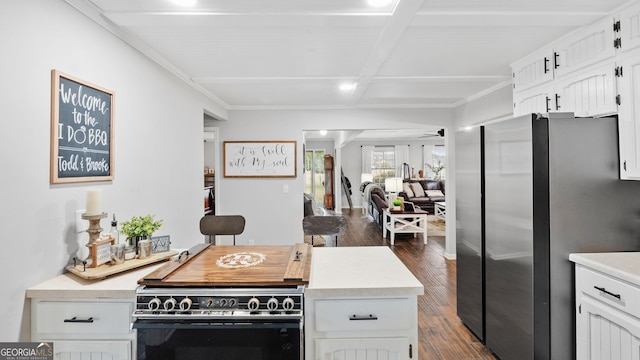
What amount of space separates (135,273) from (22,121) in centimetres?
85

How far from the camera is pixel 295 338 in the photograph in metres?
1.35

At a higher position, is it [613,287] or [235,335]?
[613,287]

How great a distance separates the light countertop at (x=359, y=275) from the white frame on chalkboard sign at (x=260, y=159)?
2650mm

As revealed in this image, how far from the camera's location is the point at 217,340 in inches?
53.6

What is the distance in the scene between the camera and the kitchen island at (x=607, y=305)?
4.98ft

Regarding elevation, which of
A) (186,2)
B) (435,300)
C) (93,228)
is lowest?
(435,300)

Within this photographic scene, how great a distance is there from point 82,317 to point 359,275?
127cm

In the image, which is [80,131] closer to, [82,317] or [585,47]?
[82,317]

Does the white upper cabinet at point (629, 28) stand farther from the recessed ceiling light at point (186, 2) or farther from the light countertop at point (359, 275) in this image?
the recessed ceiling light at point (186, 2)

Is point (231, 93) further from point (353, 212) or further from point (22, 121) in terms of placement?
point (353, 212)

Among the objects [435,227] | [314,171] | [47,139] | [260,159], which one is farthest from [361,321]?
[314,171]

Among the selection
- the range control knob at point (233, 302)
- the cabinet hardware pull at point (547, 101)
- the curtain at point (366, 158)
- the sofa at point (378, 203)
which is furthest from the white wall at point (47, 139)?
the curtain at point (366, 158)

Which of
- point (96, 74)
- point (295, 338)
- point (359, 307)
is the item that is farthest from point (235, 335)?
point (96, 74)

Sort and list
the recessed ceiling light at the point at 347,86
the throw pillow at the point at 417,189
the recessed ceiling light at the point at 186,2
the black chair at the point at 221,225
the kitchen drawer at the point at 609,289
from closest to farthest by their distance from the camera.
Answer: the kitchen drawer at the point at 609,289 < the recessed ceiling light at the point at 186,2 < the black chair at the point at 221,225 < the recessed ceiling light at the point at 347,86 < the throw pillow at the point at 417,189
